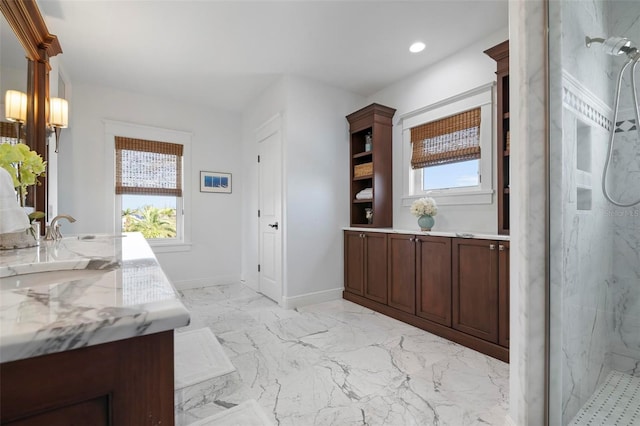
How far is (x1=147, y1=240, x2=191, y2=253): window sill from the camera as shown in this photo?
393cm

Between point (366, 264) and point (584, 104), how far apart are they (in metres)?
2.33

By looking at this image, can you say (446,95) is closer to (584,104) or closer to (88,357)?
(584,104)

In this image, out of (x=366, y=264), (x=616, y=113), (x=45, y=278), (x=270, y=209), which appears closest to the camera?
(x=45, y=278)

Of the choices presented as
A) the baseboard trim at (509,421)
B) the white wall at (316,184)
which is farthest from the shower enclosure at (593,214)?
the white wall at (316,184)

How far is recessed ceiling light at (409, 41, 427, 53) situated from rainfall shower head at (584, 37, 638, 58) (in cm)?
149

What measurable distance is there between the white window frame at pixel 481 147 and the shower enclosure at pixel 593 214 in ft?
3.63

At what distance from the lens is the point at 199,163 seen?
427 centimetres

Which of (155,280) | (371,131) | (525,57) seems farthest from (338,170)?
(155,280)

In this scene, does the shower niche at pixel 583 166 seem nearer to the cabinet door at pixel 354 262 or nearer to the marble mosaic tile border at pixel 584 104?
the marble mosaic tile border at pixel 584 104

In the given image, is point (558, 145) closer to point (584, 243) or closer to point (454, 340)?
point (584, 243)

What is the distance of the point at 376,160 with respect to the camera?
3.42m

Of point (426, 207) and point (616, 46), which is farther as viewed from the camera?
point (426, 207)

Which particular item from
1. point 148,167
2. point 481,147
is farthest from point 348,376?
point 148,167

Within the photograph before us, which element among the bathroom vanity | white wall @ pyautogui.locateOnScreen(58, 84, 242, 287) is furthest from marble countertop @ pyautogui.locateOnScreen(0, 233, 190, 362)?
white wall @ pyautogui.locateOnScreen(58, 84, 242, 287)
